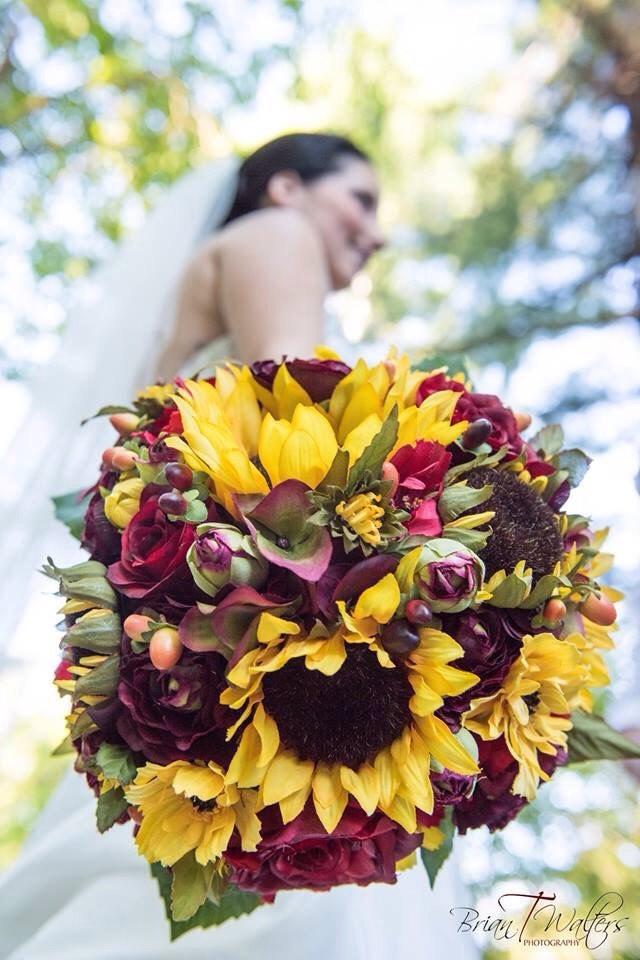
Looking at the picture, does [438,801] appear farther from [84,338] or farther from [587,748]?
[84,338]

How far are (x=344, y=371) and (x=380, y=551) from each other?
276mm

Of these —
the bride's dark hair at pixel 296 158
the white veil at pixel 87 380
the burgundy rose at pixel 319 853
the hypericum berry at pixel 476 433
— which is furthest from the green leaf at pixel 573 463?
the bride's dark hair at pixel 296 158

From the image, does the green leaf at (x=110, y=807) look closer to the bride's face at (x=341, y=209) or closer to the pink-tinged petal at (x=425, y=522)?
the pink-tinged petal at (x=425, y=522)

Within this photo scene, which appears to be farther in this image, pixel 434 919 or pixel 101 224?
pixel 101 224

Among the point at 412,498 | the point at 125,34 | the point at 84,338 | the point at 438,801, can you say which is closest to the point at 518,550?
the point at 412,498

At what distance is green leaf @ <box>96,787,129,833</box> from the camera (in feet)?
2.75

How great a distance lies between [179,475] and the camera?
2.69 ft

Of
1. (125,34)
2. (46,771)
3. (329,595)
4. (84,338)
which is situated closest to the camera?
(329,595)

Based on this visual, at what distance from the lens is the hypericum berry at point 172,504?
2.55 feet

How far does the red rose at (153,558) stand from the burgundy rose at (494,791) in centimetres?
39

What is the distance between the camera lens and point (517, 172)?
5.11 m

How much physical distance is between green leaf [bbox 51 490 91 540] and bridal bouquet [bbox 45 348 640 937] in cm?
26

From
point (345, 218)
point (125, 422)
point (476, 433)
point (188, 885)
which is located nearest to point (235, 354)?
point (345, 218)

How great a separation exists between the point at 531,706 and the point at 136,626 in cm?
44
